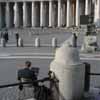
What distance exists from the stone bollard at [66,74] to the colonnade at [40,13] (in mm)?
97437

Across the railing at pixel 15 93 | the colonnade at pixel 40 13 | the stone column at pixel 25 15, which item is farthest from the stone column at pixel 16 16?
the railing at pixel 15 93

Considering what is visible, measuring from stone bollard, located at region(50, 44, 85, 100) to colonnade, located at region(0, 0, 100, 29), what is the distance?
97437mm

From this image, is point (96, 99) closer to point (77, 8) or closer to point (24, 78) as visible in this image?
point (24, 78)

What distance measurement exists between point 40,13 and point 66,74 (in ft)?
373

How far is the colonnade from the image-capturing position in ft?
367

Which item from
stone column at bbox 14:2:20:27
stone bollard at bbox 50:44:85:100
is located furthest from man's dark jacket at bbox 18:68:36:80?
stone column at bbox 14:2:20:27

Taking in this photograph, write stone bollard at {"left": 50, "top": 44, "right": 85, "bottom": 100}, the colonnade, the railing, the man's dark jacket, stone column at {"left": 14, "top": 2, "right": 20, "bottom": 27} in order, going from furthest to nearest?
stone column at {"left": 14, "top": 2, "right": 20, "bottom": 27}, the colonnade, the man's dark jacket, the railing, stone bollard at {"left": 50, "top": 44, "right": 85, "bottom": 100}

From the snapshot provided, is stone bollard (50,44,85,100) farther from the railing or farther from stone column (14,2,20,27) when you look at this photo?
stone column (14,2,20,27)

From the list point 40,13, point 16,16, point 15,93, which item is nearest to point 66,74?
point 15,93

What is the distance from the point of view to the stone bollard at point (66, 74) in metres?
8.98

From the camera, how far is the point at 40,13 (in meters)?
122

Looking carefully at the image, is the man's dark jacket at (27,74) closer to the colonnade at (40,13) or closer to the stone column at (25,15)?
the colonnade at (40,13)

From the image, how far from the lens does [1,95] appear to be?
1170cm

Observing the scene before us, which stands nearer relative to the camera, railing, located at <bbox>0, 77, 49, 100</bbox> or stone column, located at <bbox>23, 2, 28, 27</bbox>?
railing, located at <bbox>0, 77, 49, 100</bbox>
